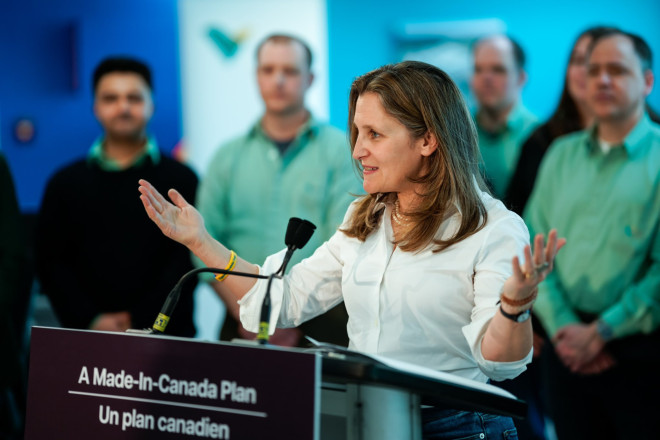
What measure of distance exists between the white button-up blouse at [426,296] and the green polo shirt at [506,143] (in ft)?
6.37

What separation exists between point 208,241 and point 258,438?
633mm

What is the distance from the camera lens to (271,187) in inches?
135

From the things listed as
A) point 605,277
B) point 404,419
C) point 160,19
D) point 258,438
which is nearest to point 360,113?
point 404,419

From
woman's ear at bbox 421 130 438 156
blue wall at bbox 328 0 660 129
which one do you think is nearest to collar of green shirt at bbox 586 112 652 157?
woman's ear at bbox 421 130 438 156

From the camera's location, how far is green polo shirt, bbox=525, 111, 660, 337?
2740 millimetres

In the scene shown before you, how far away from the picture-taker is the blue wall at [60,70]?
5.49 m

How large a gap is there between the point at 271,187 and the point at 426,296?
1809 millimetres

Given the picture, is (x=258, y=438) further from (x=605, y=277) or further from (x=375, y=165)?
(x=605, y=277)

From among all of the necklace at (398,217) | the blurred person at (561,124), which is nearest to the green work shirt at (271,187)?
the blurred person at (561,124)

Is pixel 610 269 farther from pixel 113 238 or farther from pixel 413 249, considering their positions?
pixel 113 238

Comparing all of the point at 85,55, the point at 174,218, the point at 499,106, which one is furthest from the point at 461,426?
the point at 85,55

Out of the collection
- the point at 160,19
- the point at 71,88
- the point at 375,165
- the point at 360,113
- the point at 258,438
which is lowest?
the point at 258,438

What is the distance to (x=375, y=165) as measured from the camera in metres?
1.78

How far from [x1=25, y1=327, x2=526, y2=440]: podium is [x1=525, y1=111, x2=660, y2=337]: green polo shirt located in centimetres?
142
